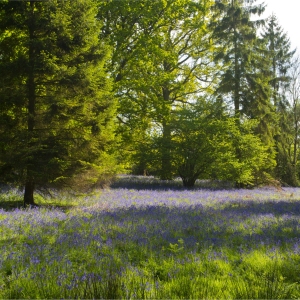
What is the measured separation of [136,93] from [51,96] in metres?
14.7

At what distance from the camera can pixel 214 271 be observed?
488cm

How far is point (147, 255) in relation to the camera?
5535 millimetres

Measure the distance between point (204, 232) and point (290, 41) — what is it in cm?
3727

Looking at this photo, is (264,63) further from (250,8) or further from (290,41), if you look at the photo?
(290,41)

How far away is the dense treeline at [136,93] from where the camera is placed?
9.87 m

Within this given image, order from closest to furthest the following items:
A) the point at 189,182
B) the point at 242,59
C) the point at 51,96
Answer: the point at 51,96, the point at 189,182, the point at 242,59

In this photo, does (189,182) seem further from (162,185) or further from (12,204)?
(12,204)

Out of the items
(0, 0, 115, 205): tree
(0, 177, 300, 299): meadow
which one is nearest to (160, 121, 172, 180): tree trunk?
(0, 0, 115, 205): tree

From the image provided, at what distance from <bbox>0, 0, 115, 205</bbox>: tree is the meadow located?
1.73 meters

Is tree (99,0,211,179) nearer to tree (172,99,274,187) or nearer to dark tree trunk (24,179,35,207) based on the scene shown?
tree (172,99,274,187)

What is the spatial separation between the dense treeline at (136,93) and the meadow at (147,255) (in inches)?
107

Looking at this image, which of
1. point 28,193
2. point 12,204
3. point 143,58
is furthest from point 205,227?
point 143,58

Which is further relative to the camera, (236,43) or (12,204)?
(236,43)

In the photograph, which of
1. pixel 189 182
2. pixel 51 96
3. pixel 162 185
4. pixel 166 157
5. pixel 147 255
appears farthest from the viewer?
pixel 162 185
